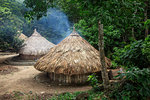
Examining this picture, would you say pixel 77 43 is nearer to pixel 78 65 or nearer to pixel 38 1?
pixel 78 65

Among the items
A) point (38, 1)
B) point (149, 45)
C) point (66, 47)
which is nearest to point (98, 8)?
point (149, 45)

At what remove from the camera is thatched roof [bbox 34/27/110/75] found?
5.78 metres

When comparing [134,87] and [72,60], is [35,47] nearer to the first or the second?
[72,60]

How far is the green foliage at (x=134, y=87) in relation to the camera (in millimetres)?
2400

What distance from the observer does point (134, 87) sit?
2.74m

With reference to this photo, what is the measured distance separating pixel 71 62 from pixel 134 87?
11.7 feet

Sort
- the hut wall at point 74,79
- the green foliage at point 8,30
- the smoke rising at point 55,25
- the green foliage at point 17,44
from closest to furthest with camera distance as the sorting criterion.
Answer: the hut wall at point 74,79, the green foliage at point 8,30, the green foliage at point 17,44, the smoke rising at point 55,25

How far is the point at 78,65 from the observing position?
5.84m

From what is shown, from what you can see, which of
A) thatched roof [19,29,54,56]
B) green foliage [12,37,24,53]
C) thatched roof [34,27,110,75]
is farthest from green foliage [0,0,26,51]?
thatched roof [34,27,110,75]

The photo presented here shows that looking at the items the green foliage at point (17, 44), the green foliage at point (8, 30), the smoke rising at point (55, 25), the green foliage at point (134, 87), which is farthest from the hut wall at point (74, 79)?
the smoke rising at point (55, 25)

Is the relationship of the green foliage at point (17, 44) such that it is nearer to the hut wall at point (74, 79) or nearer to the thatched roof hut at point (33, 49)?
the thatched roof hut at point (33, 49)

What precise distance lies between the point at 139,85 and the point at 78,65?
11.1ft

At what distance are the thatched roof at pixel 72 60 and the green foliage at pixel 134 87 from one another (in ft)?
9.18

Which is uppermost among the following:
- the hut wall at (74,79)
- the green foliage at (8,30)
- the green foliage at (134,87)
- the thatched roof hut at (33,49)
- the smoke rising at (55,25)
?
the smoke rising at (55,25)
